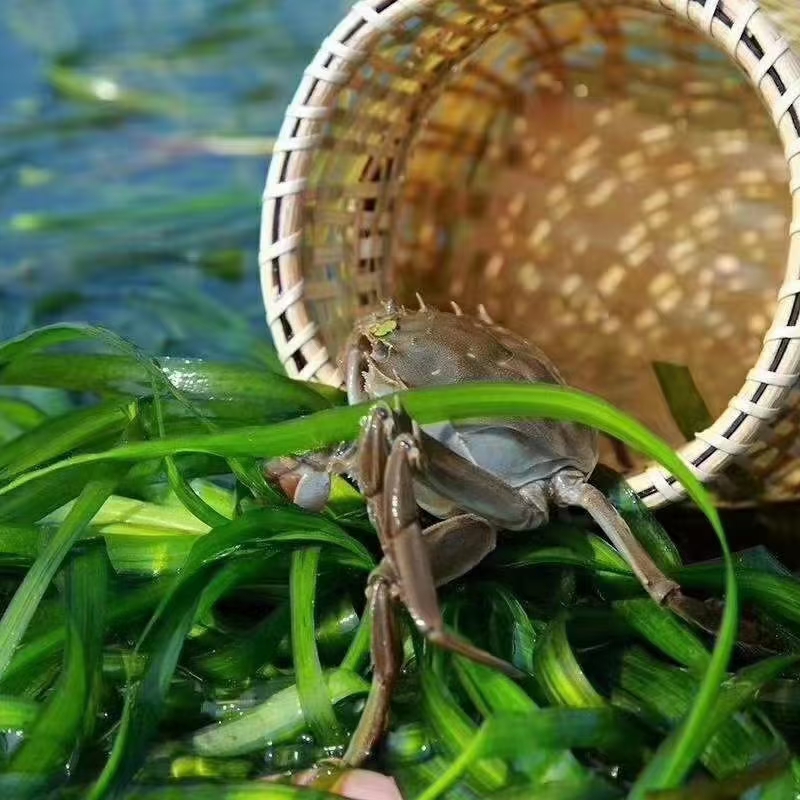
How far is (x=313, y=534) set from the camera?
2.47ft

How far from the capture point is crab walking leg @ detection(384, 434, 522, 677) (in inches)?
23.5

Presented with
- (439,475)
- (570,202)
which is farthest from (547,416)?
(570,202)

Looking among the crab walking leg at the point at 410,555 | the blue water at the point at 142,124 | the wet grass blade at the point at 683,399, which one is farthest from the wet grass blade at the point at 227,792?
the blue water at the point at 142,124

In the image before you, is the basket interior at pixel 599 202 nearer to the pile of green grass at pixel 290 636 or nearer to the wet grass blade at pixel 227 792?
the pile of green grass at pixel 290 636

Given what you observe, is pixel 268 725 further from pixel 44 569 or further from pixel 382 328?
pixel 382 328

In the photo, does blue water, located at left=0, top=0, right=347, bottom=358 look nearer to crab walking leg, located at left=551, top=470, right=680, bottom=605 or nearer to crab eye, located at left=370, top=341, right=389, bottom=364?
crab eye, located at left=370, top=341, right=389, bottom=364

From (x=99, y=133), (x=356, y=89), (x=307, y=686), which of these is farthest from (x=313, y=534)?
(x=99, y=133)

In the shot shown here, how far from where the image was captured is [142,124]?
4.98 feet

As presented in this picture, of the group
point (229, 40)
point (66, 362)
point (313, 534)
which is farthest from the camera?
point (229, 40)

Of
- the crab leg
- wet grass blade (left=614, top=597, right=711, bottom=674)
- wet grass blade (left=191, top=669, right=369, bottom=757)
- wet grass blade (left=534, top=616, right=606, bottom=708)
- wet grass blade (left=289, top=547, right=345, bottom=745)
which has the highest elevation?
the crab leg

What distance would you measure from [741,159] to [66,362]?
2.59 feet

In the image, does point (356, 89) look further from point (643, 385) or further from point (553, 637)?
point (553, 637)

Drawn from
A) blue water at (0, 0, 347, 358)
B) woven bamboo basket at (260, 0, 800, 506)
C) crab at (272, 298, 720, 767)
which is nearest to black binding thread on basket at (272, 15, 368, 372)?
woven bamboo basket at (260, 0, 800, 506)

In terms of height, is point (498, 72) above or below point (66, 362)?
above
